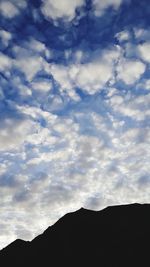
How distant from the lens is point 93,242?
29.5 m

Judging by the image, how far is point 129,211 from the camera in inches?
1204

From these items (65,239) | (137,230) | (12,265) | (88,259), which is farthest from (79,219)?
(12,265)

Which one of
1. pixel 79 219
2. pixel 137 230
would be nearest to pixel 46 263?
pixel 79 219

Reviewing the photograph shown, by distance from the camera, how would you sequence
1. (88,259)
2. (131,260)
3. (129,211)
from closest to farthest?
1. (131,260)
2. (88,259)
3. (129,211)

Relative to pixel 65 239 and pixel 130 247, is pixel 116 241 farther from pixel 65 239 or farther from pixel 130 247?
pixel 65 239

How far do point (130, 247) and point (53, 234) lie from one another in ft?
29.5

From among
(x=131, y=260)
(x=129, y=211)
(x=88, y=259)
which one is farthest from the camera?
(x=129, y=211)

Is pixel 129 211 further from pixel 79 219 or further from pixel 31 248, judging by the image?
pixel 31 248

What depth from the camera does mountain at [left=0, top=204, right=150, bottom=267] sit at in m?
27.5

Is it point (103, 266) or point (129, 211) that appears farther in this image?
point (129, 211)

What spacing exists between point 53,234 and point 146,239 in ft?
34.3

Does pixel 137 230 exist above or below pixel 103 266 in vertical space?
above

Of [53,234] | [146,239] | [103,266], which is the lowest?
[103,266]

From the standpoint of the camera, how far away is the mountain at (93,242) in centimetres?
2747
